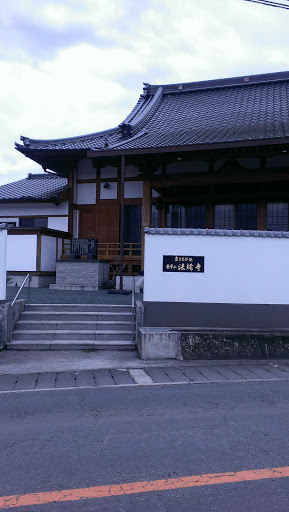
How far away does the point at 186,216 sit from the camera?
55.9 ft

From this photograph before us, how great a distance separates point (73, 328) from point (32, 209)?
10.6 metres

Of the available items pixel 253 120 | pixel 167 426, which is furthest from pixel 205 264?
pixel 253 120

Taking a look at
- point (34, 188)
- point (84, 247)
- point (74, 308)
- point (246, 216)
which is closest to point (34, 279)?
point (84, 247)

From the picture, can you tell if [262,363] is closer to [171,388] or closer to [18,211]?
[171,388]

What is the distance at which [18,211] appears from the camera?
1903 cm

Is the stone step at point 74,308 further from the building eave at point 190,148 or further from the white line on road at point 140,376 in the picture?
the building eave at point 190,148

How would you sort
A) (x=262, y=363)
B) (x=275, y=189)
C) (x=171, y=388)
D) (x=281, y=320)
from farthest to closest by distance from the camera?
(x=275, y=189) → (x=281, y=320) → (x=262, y=363) → (x=171, y=388)

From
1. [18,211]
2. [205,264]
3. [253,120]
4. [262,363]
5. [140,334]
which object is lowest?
[262,363]

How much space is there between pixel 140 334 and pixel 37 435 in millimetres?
4117

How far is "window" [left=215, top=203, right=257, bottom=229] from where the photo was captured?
1625 centimetres

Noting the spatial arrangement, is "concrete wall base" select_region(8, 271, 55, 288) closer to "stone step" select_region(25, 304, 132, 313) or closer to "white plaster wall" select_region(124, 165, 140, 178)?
"stone step" select_region(25, 304, 132, 313)

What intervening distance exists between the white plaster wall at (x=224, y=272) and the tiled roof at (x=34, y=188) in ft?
31.5

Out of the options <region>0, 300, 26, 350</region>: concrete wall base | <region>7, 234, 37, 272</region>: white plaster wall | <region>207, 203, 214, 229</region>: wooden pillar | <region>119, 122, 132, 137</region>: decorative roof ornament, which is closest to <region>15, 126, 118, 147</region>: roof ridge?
<region>119, 122, 132, 137</region>: decorative roof ornament

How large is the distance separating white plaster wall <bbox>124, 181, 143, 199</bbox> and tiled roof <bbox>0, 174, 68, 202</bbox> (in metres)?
3.01
